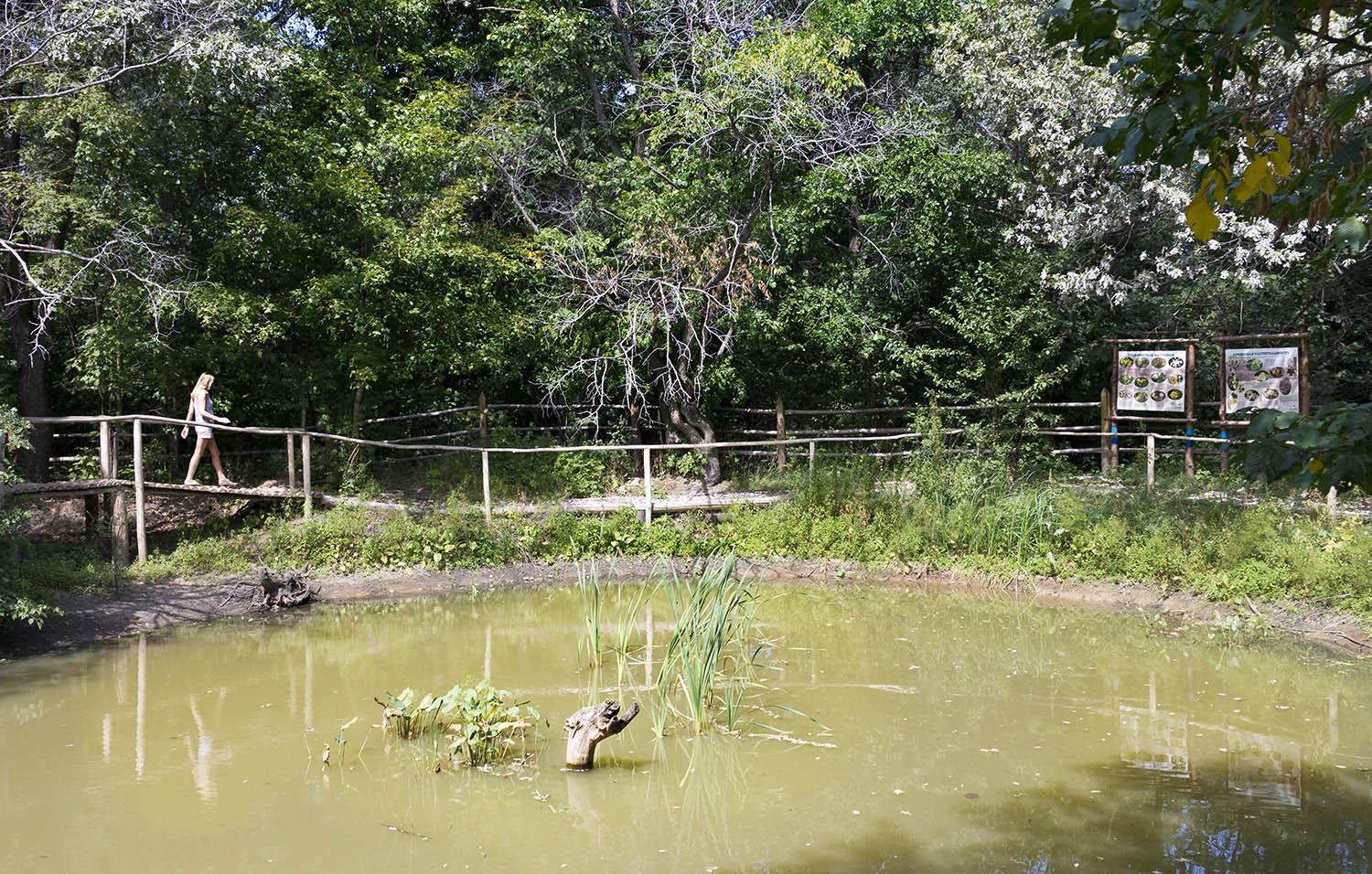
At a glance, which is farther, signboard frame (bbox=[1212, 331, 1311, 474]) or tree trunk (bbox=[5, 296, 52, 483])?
tree trunk (bbox=[5, 296, 52, 483])

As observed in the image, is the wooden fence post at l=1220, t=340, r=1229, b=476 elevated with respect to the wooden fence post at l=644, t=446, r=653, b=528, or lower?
elevated

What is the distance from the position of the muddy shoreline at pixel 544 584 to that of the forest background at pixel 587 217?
3.02m

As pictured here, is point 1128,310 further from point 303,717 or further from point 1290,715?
point 303,717

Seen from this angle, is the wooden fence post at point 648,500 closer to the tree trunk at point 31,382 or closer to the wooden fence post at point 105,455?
the wooden fence post at point 105,455

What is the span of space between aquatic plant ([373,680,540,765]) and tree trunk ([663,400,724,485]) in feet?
25.8

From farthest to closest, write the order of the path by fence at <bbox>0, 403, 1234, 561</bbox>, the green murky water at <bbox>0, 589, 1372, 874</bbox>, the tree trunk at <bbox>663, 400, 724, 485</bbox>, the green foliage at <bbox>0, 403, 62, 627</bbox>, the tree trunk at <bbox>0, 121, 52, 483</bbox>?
the tree trunk at <bbox>663, 400, 724, 485</bbox>
the tree trunk at <bbox>0, 121, 52, 483</bbox>
the path by fence at <bbox>0, 403, 1234, 561</bbox>
the green foliage at <bbox>0, 403, 62, 627</bbox>
the green murky water at <bbox>0, 589, 1372, 874</bbox>

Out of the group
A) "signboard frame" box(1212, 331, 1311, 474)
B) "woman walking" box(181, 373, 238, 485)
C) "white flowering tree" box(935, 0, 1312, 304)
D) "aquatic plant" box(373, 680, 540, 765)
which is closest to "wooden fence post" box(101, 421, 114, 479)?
"woman walking" box(181, 373, 238, 485)

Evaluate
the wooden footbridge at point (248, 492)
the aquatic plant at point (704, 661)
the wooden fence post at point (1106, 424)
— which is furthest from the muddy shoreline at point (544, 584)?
the wooden fence post at point (1106, 424)

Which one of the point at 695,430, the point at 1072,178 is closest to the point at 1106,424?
the point at 1072,178

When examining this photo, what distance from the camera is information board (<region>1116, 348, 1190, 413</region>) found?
1219 centimetres

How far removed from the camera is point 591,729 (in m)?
5.30

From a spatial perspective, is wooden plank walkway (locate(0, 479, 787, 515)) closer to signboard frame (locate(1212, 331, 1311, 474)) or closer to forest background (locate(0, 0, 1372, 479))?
forest background (locate(0, 0, 1372, 479))

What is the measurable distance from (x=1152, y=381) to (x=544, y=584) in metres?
7.47

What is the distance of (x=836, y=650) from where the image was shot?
7.86 meters
